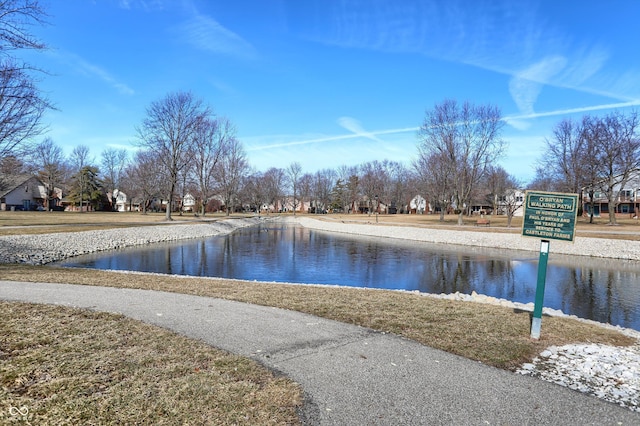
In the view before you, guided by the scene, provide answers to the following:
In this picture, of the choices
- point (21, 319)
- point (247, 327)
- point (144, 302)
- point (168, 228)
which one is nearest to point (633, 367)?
point (247, 327)

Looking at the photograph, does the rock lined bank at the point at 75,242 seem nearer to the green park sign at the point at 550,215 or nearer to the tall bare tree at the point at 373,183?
the green park sign at the point at 550,215

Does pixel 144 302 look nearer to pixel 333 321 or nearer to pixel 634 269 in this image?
pixel 333 321

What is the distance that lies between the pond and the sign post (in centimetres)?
508

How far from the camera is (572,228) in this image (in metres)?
6.29

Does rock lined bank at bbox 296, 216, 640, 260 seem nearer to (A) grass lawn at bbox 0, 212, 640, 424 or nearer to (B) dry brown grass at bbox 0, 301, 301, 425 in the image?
(A) grass lawn at bbox 0, 212, 640, 424

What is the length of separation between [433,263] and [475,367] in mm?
16754

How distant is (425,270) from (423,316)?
11756 millimetres

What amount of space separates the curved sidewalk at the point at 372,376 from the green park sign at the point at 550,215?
2.67 metres

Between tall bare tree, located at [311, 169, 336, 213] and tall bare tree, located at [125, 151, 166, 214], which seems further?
tall bare tree, located at [311, 169, 336, 213]

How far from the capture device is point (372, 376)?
4656 millimetres

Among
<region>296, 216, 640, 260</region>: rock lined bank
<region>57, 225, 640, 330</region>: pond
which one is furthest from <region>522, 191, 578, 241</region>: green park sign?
<region>296, 216, 640, 260</region>: rock lined bank

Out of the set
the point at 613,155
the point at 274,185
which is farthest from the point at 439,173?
the point at 274,185

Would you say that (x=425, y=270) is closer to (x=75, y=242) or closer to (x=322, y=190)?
(x=75, y=242)

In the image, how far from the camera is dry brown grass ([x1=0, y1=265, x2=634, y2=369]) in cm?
593
